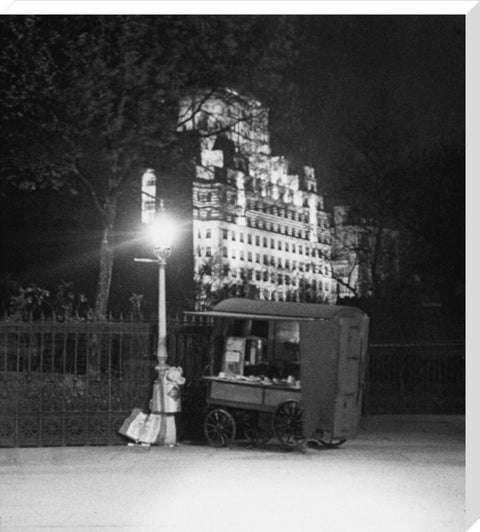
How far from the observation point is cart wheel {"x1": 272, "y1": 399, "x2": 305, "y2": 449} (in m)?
15.0

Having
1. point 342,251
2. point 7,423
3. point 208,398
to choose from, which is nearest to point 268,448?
point 208,398

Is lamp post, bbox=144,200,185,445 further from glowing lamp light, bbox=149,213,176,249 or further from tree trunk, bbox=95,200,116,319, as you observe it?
tree trunk, bbox=95,200,116,319

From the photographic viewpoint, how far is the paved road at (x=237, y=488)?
9.28 meters

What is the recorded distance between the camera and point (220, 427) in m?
15.4

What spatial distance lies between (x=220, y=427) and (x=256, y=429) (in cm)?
64

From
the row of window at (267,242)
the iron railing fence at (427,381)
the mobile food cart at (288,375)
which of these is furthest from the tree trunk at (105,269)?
the row of window at (267,242)

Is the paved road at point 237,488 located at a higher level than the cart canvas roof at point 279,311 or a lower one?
lower

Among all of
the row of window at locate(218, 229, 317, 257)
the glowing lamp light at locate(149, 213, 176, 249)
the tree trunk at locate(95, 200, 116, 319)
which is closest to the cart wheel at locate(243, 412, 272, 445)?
the glowing lamp light at locate(149, 213, 176, 249)

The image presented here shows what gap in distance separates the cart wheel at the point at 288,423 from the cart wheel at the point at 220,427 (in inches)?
26.7

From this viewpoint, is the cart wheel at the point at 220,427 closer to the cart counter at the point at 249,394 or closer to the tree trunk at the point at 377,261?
the cart counter at the point at 249,394

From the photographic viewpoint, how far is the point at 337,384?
15.1 meters

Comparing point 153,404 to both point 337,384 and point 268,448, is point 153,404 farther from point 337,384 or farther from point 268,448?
point 337,384

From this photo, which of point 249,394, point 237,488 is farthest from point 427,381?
point 237,488

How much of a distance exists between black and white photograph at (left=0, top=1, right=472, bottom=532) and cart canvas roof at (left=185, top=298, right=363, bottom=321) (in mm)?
30
